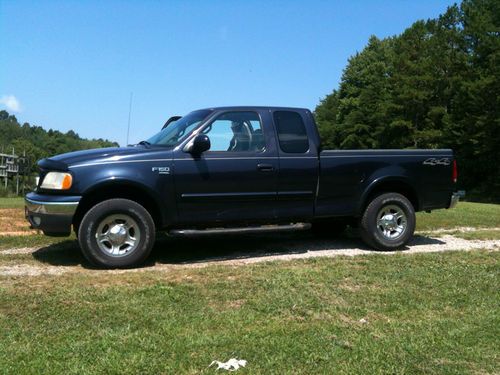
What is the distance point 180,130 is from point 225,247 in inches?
73.0

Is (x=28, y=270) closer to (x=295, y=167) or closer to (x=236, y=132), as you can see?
(x=236, y=132)

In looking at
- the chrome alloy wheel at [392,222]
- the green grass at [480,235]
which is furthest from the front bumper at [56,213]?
the green grass at [480,235]

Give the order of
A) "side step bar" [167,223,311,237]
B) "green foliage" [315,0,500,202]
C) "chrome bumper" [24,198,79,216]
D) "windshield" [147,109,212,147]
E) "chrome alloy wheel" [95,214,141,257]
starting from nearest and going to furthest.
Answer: "chrome bumper" [24,198,79,216] → "chrome alloy wheel" [95,214,141,257] → "side step bar" [167,223,311,237] → "windshield" [147,109,212,147] → "green foliage" [315,0,500,202]

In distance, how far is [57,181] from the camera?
604cm

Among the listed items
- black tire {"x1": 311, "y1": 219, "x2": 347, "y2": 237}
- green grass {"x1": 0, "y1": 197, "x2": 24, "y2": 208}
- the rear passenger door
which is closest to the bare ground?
black tire {"x1": 311, "y1": 219, "x2": 347, "y2": 237}

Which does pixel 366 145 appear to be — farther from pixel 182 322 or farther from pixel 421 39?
pixel 182 322

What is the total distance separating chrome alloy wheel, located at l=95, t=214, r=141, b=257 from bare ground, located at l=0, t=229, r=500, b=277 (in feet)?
0.90

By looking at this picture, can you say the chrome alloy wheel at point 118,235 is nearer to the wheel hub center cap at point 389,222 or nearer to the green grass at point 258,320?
the green grass at point 258,320

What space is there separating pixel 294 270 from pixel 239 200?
124cm

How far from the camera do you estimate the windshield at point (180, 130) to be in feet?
21.8

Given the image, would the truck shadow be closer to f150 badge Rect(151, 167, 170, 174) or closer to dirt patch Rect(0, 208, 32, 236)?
f150 badge Rect(151, 167, 170, 174)

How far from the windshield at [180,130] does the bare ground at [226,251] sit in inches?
54.6

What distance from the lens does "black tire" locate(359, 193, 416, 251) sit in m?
7.39

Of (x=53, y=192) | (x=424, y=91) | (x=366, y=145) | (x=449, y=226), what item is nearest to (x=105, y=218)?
(x=53, y=192)
